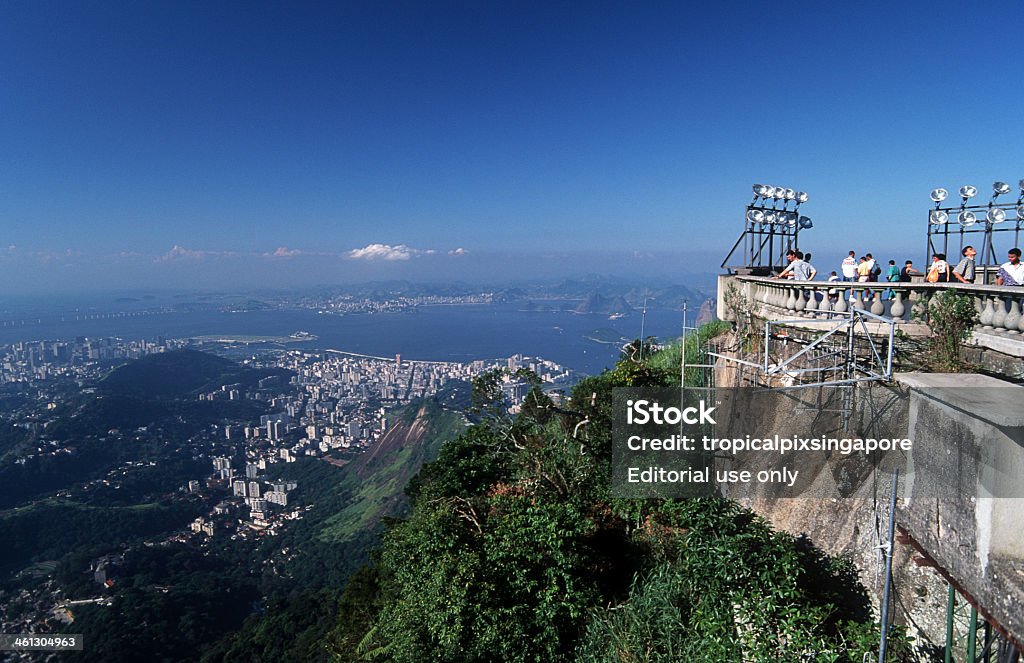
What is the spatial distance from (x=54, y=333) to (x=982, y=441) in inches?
8463

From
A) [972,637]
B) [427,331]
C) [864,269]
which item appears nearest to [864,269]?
[864,269]

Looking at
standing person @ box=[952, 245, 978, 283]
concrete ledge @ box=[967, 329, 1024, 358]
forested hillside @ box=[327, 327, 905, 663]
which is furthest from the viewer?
standing person @ box=[952, 245, 978, 283]

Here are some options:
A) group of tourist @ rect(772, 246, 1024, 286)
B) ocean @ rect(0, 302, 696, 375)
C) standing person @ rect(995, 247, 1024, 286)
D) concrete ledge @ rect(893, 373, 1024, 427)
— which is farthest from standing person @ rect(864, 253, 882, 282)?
ocean @ rect(0, 302, 696, 375)

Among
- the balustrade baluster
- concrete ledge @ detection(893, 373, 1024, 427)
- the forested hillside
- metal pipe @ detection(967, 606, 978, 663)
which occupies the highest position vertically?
the balustrade baluster

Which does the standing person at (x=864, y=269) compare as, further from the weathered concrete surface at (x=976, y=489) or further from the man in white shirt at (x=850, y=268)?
the weathered concrete surface at (x=976, y=489)

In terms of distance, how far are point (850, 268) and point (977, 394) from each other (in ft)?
17.5

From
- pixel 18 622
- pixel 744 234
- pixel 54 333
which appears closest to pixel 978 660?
pixel 744 234

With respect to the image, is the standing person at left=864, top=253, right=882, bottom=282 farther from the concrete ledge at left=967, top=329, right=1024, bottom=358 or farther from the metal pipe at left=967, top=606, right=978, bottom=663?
the metal pipe at left=967, top=606, right=978, bottom=663

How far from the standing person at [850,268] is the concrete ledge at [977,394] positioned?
4205 mm

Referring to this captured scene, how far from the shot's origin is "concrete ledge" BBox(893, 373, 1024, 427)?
344cm

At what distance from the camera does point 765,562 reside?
565cm

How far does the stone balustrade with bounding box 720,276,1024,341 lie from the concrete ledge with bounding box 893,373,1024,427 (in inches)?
40.8

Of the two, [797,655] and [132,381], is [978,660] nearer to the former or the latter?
[797,655]

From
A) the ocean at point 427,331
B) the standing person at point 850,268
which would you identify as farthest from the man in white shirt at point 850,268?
the ocean at point 427,331
